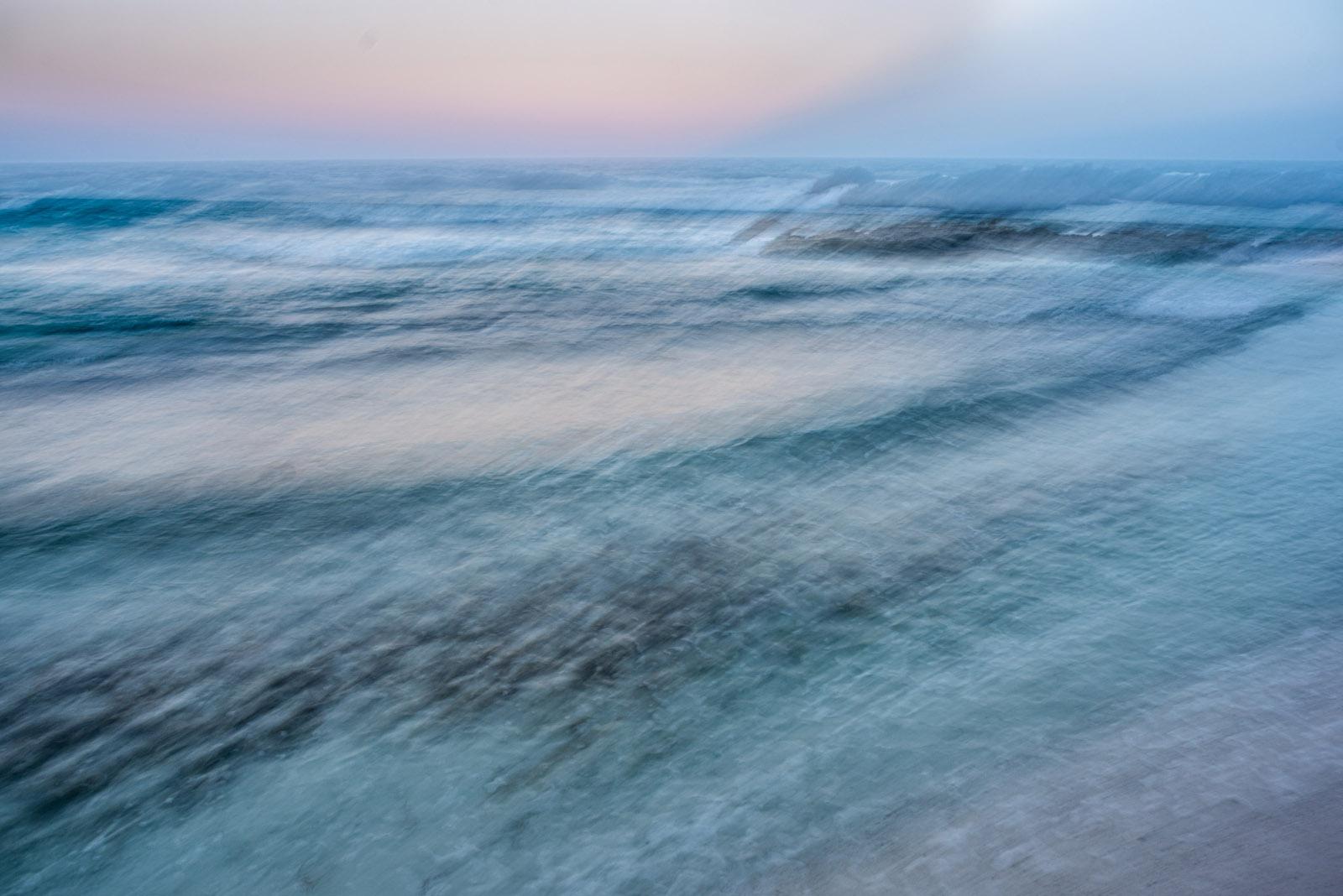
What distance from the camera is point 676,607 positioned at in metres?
3.46

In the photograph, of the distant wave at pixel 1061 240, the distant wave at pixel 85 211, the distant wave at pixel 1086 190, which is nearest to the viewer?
the distant wave at pixel 1061 240

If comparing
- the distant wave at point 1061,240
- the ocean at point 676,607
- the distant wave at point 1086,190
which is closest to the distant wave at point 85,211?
the ocean at point 676,607

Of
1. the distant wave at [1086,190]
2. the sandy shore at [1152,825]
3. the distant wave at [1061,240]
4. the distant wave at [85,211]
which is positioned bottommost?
the distant wave at [85,211]

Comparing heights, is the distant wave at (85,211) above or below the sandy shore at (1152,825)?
below

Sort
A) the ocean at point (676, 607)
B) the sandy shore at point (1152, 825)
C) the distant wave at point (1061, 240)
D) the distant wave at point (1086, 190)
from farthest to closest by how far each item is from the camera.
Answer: the distant wave at point (1086, 190) → the distant wave at point (1061, 240) → the ocean at point (676, 607) → the sandy shore at point (1152, 825)

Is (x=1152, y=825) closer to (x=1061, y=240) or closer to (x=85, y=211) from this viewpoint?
(x=1061, y=240)

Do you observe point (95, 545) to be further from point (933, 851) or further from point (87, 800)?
point (933, 851)

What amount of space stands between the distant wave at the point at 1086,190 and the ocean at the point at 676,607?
12791 mm

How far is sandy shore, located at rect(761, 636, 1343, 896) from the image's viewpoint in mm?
2107

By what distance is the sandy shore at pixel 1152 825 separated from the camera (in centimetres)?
211

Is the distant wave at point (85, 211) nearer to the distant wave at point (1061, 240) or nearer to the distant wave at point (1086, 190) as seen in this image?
the distant wave at point (1061, 240)

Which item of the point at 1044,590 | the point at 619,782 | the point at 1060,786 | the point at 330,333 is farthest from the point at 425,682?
the point at 330,333

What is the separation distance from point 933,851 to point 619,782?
895 millimetres

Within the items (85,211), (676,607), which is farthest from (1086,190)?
(85,211)
